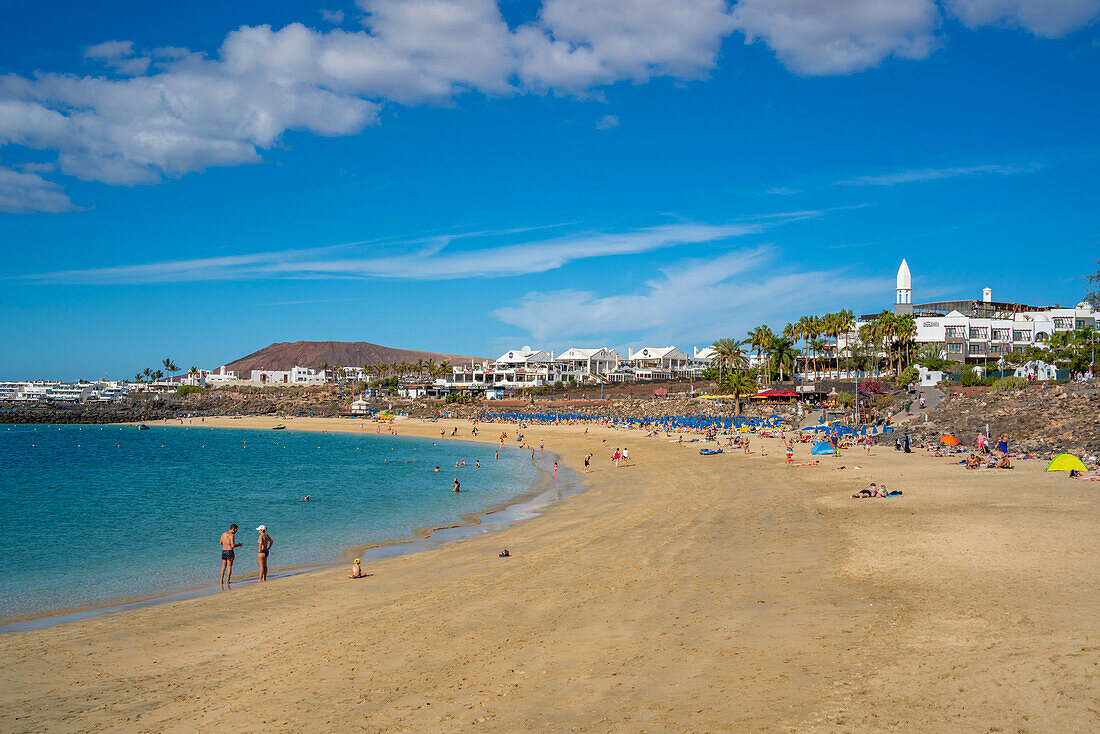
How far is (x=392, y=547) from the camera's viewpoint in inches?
762

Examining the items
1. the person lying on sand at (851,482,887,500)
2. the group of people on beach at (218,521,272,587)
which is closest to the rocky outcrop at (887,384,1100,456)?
the person lying on sand at (851,482,887,500)

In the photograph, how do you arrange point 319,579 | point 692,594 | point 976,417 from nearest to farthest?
point 692,594, point 319,579, point 976,417

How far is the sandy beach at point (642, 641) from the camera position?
6648 millimetres

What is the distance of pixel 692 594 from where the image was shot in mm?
11117

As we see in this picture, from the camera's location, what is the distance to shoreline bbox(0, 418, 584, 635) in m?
13.1

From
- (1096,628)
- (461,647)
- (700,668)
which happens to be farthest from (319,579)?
(1096,628)

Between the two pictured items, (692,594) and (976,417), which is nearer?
(692,594)

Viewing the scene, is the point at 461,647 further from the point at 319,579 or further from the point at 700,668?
the point at 319,579

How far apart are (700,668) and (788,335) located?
79.8 meters

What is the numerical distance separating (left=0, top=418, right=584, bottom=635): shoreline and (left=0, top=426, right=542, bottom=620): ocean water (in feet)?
1.20

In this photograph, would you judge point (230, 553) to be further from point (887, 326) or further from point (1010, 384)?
point (887, 326)

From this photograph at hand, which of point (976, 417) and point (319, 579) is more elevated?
point (976, 417)

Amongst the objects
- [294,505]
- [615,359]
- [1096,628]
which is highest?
[615,359]

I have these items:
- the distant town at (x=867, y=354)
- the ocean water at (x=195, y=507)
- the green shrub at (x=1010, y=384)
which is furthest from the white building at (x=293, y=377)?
the green shrub at (x=1010, y=384)
